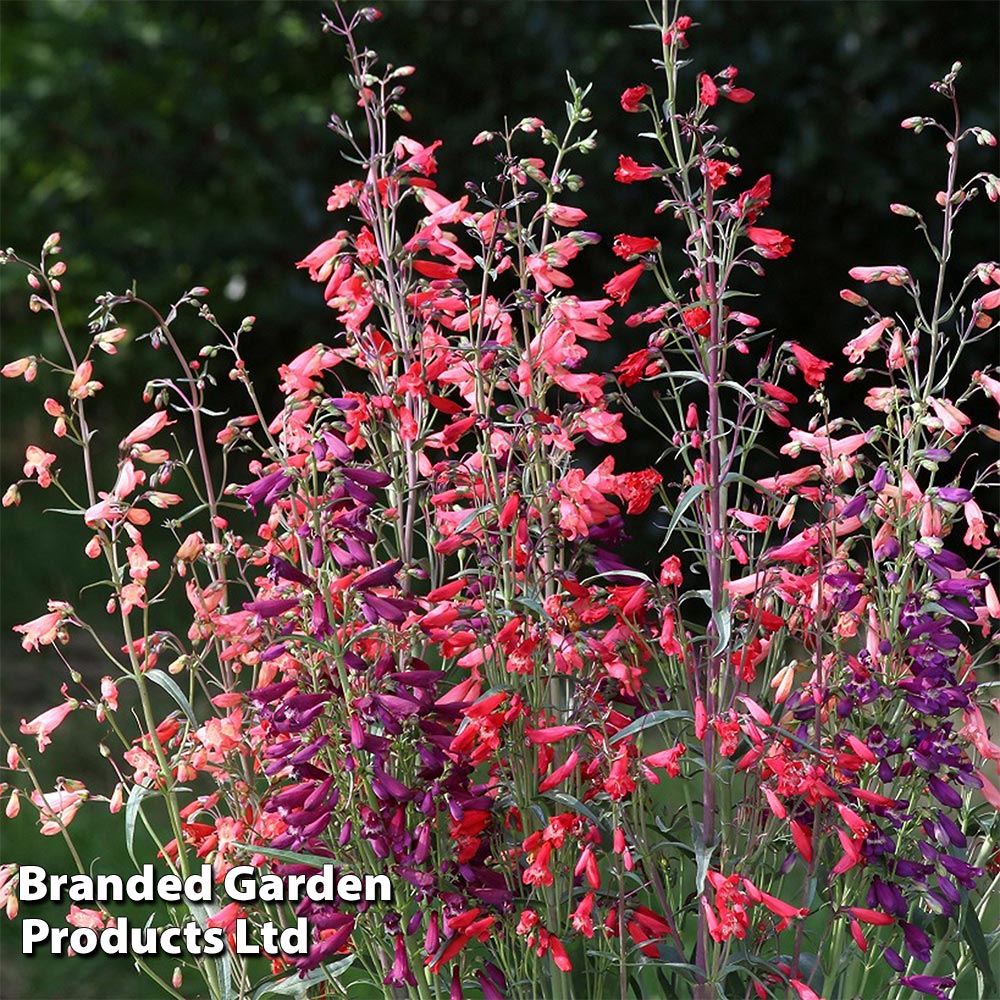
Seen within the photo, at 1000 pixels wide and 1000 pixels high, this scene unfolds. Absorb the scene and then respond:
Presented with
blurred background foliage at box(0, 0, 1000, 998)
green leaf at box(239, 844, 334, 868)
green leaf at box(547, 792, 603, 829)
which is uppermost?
blurred background foliage at box(0, 0, 1000, 998)

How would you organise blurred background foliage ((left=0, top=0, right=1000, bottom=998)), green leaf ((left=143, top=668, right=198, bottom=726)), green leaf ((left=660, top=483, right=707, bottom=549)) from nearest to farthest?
green leaf ((left=660, top=483, right=707, bottom=549)) < green leaf ((left=143, top=668, right=198, bottom=726)) < blurred background foliage ((left=0, top=0, right=1000, bottom=998))

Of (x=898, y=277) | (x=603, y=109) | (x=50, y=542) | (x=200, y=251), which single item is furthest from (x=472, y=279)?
(x=898, y=277)

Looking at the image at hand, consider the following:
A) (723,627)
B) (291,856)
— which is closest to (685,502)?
(723,627)

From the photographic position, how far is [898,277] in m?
2.01

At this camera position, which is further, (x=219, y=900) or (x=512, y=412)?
(x=219, y=900)

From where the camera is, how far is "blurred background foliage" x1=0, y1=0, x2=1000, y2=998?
5.48 metres

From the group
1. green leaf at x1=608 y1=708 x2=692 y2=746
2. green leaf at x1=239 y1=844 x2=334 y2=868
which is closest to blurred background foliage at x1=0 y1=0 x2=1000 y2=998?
green leaf at x1=239 y1=844 x2=334 y2=868

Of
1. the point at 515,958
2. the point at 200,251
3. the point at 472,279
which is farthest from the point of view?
the point at 200,251

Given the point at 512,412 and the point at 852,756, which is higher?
the point at 512,412

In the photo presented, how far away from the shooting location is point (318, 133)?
242 inches

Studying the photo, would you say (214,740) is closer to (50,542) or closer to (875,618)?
(875,618)

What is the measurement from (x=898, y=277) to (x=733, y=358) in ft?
9.74

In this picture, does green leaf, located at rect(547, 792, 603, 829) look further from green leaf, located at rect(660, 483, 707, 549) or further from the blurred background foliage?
the blurred background foliage

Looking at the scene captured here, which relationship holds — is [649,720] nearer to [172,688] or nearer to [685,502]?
[685,502]
